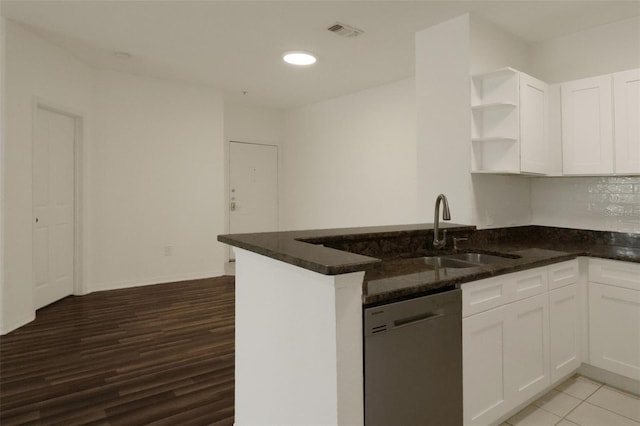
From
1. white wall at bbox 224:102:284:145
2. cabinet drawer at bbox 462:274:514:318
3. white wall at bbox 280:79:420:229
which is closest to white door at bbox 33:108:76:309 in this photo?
white wall at bbox 224:102:284:145

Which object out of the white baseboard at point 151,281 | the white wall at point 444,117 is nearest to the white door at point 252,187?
the white baseboard at point 151,281

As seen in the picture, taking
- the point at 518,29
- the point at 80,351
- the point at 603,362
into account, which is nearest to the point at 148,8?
the point at 80,351

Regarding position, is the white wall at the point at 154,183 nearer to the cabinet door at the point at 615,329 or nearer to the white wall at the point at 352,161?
the white wall at the point at 352,161

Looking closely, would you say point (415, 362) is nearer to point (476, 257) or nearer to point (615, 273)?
point (476, 257)

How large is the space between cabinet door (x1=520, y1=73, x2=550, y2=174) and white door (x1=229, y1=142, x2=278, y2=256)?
4.52 m

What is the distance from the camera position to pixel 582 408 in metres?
2.20

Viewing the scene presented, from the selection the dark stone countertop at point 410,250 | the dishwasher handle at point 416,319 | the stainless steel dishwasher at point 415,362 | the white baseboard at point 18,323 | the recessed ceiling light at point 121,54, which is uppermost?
the recessed ceiling light at point 121,54

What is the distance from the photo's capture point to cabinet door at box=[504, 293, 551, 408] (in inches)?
77.2

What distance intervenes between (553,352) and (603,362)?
483 mm

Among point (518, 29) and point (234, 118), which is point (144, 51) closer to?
point (234, 118)

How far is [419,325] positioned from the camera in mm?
1492

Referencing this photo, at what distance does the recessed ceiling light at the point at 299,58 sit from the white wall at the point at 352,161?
4.30 ft

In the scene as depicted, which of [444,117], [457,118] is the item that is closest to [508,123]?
[457,118]

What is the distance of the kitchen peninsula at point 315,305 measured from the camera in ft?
4.06
